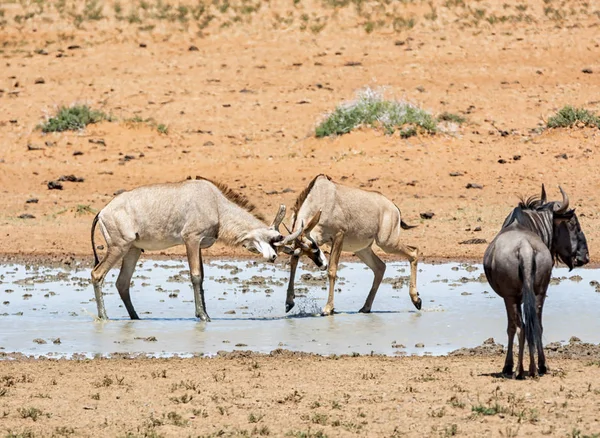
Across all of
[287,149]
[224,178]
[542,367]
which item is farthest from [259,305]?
[287,149]

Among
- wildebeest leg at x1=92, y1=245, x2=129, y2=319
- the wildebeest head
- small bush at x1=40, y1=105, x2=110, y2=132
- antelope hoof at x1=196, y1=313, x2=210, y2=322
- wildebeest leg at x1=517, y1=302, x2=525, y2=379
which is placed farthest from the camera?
small bush at x1=40, y1=105, x2=110, y2=132

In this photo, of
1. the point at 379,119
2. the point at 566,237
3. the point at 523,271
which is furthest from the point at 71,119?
the point at 523,271

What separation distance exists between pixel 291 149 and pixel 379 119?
7.35ft

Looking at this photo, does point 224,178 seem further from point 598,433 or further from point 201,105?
point 598,433

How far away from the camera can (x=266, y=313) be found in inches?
528

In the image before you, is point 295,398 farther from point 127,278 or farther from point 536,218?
point 127,278

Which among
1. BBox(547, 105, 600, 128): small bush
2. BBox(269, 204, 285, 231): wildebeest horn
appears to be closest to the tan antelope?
BBox(269, 204, 285, 231): wildebeest horn

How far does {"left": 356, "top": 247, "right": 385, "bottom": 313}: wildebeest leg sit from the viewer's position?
1355cm

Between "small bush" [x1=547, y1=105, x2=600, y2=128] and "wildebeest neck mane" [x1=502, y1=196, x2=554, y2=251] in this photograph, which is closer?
"wildebeest neck mane" [x1=502, y1=196, x2=554, y2=251]

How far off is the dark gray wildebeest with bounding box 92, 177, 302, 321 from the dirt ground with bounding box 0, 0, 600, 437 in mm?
3095

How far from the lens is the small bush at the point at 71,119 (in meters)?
26.5

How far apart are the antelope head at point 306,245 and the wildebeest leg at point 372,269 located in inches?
27.1

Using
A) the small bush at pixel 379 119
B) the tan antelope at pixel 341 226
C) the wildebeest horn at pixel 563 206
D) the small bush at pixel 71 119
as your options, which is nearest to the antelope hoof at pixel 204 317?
the tan antelope at pixel 341 226

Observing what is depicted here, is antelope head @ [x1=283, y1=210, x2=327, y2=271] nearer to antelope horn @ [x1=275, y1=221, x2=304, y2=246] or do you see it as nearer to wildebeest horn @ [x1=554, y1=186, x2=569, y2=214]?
antelope horn @ [x1=275, y1=221, x2=304, y2=246]
